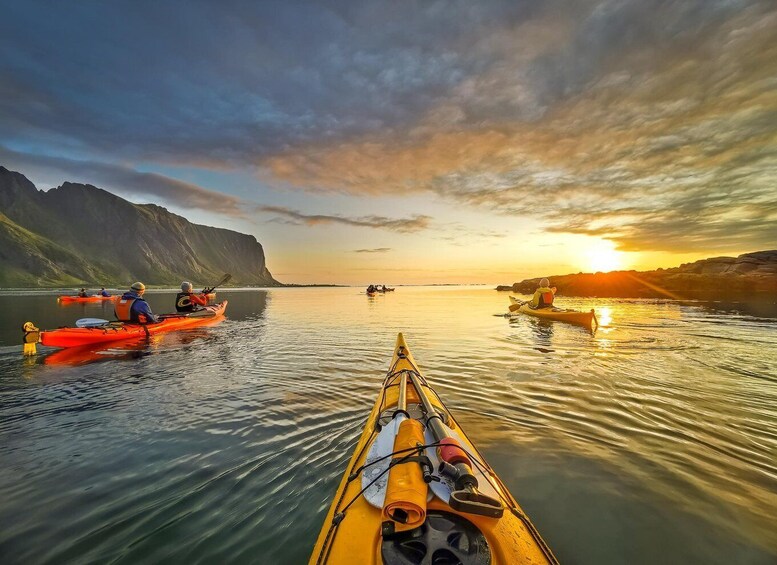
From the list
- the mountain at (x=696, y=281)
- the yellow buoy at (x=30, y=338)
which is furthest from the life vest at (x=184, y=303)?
the mountain at (x=696, y=281)

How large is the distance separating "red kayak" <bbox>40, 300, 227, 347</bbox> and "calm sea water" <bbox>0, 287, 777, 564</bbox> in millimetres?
943

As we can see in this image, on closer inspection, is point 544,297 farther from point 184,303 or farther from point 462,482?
point 184,303

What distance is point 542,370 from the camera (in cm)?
1148

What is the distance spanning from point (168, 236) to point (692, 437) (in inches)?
9241

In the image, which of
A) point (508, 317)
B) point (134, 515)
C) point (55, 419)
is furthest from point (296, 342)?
point (508, 317)

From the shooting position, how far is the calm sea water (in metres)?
3.94

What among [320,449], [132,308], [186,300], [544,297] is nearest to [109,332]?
[132,308]

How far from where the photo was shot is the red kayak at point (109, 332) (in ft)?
43.1

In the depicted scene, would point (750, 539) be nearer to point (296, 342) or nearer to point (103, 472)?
point (103, 472)

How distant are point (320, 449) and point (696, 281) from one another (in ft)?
222

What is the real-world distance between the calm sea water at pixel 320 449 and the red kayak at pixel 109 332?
37.1 inches

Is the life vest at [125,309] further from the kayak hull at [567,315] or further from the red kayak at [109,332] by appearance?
the kayak hull at [567,315]

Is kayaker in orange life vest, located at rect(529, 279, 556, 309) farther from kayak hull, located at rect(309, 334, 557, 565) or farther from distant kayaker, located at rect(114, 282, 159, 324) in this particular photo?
distant kayaker, located at rect(114, 282, 159, 324)

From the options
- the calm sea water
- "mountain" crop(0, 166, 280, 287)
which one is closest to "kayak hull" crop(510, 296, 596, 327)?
the calm sea water
